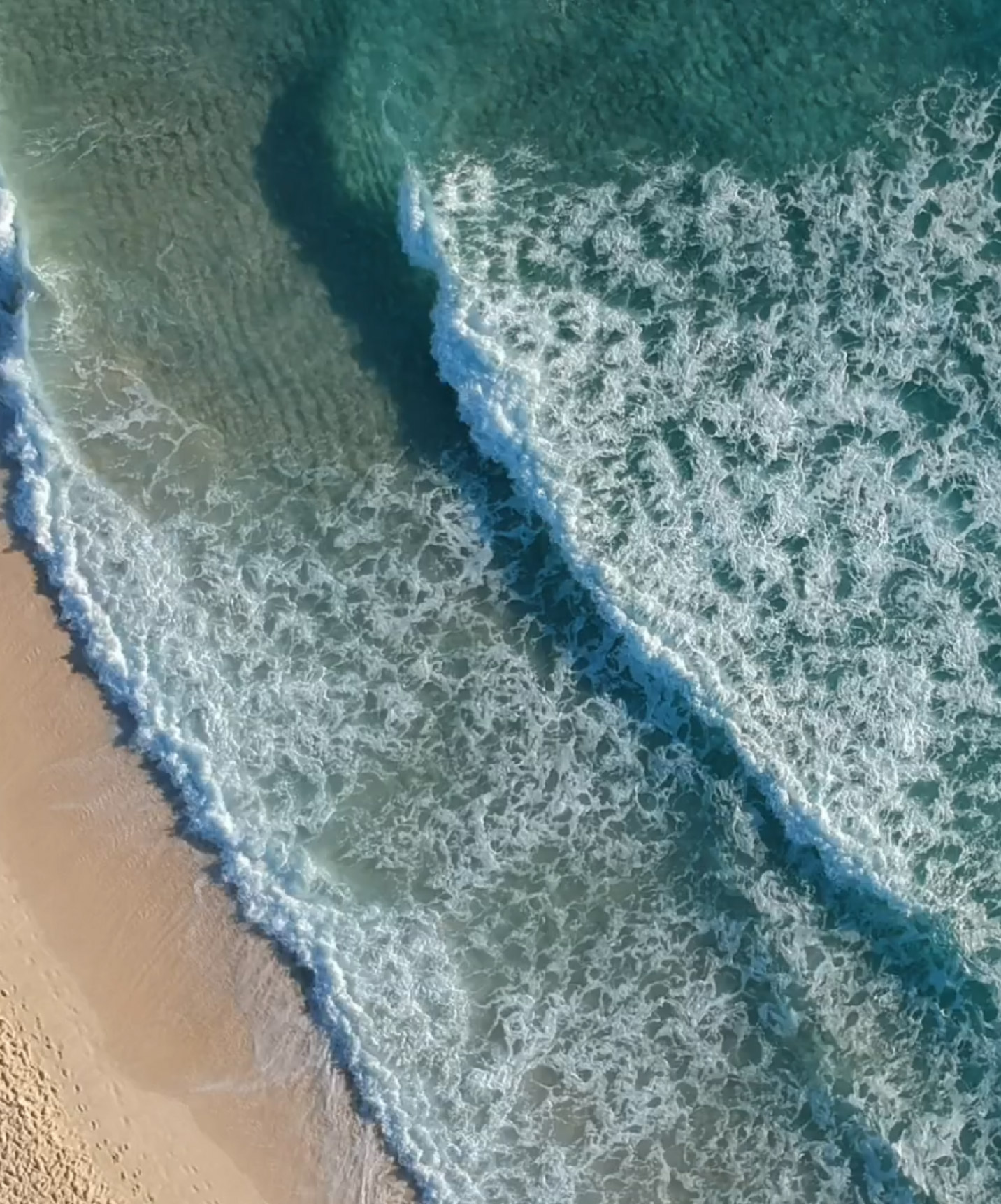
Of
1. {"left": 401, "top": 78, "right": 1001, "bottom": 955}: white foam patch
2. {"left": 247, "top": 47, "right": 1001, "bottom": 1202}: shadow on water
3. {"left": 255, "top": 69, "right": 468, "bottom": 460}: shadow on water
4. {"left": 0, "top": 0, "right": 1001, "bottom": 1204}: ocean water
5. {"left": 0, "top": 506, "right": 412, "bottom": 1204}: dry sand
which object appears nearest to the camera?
{"left": 0, "top": 506, "right": 412, "bottom": 1204}: dry sand

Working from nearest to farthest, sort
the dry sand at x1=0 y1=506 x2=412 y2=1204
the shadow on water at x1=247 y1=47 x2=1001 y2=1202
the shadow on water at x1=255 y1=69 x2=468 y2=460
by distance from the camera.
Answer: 1. the dry sand at x1=0 y1=506 x2=412 y2=1204
2. the shadow on water at x1=247 y1=47 x2=1001 y2=1202
3. the shadow on water at x1=255 y1=69 x2=468 y2=460

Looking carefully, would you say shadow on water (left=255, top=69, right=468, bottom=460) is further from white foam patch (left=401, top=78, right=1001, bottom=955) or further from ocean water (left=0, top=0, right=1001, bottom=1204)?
white foam patch (left=401, top=78, right=1001, bottom=955)

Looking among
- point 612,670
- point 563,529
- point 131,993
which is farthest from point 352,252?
point 131,993

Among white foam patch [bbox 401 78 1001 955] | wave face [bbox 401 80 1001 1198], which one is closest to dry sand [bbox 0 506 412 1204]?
wave face [bbox 401 80 1001 1198]

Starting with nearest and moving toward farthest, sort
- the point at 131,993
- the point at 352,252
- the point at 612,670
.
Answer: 1. the point at 131,993
2. the point at 612,670
3. the point at 352,252

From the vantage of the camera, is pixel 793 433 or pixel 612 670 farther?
pixel 793 433

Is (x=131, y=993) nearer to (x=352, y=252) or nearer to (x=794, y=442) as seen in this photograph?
(x=352, y=252)

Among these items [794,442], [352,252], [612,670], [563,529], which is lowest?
[612,670]

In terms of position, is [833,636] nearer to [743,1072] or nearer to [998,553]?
[998,553]
